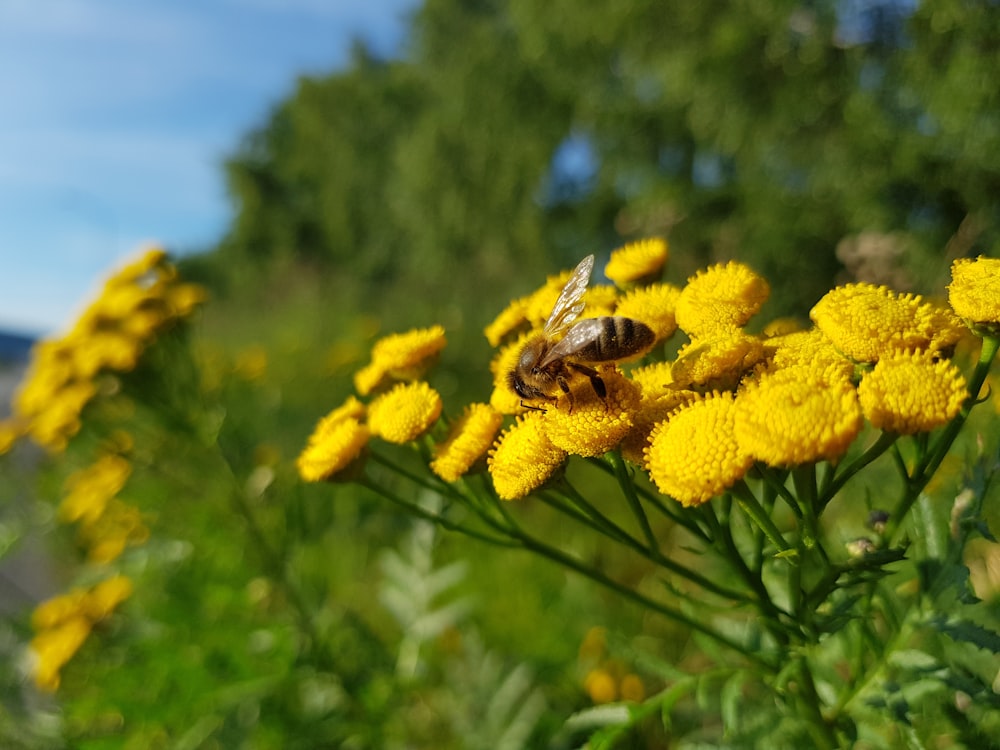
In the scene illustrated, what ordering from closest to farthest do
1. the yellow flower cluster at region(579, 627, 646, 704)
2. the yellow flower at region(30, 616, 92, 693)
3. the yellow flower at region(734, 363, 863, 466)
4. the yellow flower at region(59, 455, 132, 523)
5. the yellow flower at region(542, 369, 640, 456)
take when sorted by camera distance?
the yellow flower at region(734, 363, 863, 466)
the yellow flower at region(542, 369, 640, 456)
the yellow flower cluster at region(579, 627, 646, 704)
the yellow flower at region(30, 616, 92, 693)
the yellow flower at region(59, 455, 132, 523)

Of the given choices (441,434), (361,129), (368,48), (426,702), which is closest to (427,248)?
(361,129)

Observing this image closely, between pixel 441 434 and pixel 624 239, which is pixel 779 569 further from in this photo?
pixel 624 239

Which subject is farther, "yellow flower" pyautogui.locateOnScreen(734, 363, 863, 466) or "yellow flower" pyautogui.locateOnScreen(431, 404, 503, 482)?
"yellow flower" pyautogui.locateOnScreen(431, 404, 503, 482)

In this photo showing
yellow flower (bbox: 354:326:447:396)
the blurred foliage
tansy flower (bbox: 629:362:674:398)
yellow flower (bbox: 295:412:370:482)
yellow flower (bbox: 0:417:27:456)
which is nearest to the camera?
tansy flower (bbox: 629:362:674:398)

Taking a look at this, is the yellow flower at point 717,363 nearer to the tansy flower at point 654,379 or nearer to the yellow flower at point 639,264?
the tansy flower at point 654,379

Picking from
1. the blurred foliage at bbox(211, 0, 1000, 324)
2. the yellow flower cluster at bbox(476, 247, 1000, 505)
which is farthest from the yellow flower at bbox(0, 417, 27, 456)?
the blurred foliage at bbox(211, 0, 1000, 324)

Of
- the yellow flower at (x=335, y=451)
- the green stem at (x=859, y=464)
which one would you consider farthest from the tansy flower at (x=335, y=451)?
the green stem at (x=859, y=464)

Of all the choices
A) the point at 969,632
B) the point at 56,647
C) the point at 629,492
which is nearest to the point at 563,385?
the point at 629,492

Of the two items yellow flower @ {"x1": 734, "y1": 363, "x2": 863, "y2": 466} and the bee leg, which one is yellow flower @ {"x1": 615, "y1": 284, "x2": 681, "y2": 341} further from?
yellow flower @ {"x1": 734, "y1": 363, "x2": 863, "y2": 466}
